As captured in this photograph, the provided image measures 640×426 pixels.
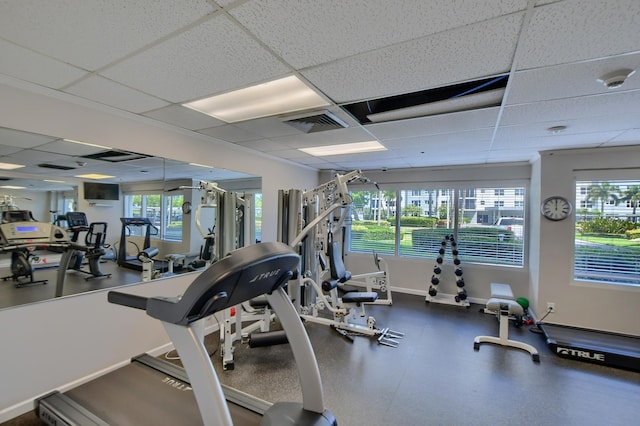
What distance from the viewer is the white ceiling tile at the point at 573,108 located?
77.9 inches

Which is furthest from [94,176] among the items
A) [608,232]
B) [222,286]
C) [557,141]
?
[608,232]

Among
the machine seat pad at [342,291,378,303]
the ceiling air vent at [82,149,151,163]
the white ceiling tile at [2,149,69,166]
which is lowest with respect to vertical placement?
the machine seat pad at [342,291,378,303]

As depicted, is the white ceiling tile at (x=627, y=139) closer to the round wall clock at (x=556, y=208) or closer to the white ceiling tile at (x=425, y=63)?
the round wall clock at (x=556, y=208)

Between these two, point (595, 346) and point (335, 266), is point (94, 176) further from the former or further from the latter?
point (595, 346)

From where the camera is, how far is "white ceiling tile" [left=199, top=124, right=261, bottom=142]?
9.62ft

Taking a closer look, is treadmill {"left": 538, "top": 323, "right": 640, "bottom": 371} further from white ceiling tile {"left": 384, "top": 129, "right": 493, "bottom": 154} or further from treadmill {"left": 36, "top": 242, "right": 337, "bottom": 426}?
treadmill {"left": 36, "top": 242, "right": 337, "bottom": 426}

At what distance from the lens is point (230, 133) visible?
10.2 feet

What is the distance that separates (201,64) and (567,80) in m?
2.21

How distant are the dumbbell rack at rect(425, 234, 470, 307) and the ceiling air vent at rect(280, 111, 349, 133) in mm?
3147

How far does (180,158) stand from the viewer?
3.01 metres

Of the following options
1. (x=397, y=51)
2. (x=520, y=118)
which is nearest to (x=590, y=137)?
(x=520, y=118)

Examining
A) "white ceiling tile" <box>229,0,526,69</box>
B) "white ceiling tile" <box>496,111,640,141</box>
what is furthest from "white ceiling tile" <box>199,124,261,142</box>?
"white ceiling tile" <box>496,111,640,141</box>

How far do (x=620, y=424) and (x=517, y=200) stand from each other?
326 centimetres

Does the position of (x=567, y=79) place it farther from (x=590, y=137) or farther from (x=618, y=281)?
(x=618, y=281)
